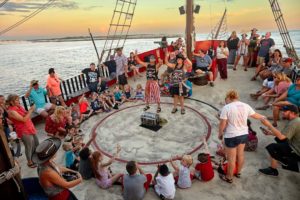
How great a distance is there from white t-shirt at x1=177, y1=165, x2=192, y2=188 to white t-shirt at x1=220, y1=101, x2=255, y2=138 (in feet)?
3.44

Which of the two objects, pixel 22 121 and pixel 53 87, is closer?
pixel 22 121

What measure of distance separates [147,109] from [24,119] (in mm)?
4048

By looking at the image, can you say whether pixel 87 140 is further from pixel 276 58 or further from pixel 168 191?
pixel 276 58

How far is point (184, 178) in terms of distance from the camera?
13.4 ft

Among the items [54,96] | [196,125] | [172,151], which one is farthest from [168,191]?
[54,96]

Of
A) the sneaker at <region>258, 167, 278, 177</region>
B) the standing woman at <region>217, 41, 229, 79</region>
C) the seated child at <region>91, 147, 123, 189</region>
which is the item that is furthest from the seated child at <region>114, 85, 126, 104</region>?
the sneaker at <region>258, 167, 278, 177</region>

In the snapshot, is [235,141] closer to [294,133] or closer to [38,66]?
[294,133]

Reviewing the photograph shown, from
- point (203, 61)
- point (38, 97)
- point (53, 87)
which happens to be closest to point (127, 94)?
point (53, 87)

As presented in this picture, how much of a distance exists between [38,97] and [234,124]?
5.89 meters

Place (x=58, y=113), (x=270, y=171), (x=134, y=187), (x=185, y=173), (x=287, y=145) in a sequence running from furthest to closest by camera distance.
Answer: (x=58, y=113)
(x=270, y=171)
(x=287, y=145)
(x=185, y=173)
(x=134, y=187)

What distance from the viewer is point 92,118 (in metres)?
7.41

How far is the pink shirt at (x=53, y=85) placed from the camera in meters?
7.48

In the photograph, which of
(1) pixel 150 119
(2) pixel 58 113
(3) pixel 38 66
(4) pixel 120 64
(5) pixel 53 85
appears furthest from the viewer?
(3) pixel 38 66

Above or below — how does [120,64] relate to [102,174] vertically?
above
